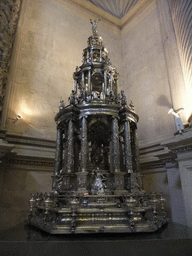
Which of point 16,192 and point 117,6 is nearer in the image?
point 16,192

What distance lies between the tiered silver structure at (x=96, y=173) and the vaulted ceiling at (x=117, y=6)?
7.67m

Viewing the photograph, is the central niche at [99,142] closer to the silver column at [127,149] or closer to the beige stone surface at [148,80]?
the silver column at [127,149]

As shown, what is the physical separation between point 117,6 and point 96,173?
13.1 m

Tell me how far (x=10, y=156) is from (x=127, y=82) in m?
7.46

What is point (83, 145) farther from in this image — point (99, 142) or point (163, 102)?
point (163, 102)

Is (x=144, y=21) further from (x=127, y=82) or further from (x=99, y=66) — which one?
(x=99, y=66)

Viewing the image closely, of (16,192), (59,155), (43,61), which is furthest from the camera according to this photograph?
(43,61)

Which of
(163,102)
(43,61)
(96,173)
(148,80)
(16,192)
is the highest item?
(43,61)

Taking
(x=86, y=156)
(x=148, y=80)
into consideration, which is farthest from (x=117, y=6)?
(x=86, y=156)

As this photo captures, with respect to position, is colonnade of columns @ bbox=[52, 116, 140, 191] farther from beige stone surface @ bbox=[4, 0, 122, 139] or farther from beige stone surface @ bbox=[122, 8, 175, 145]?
beige stone surface @ bbox=[122, 8, 175, 145]

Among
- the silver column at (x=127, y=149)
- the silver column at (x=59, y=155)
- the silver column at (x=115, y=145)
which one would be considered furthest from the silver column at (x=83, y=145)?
the silver column at (x=127, y=149)

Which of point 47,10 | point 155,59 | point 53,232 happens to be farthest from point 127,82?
point 53,232

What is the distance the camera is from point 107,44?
38.9 feet

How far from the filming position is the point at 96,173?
5.28m
